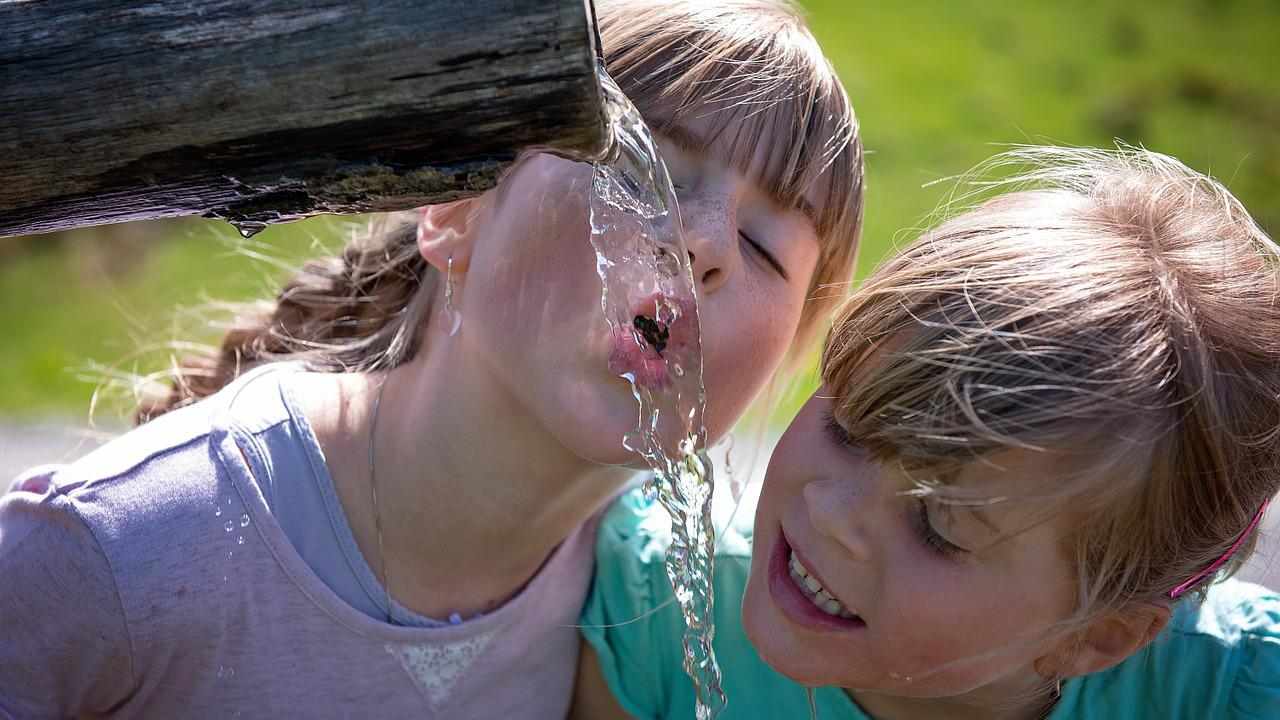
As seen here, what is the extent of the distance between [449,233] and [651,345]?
48cm

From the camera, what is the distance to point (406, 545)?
2432 mm

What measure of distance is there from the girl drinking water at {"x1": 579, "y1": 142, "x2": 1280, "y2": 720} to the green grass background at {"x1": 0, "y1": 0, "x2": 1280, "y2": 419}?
3699 mm

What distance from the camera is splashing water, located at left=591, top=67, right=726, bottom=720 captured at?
1.95 meters

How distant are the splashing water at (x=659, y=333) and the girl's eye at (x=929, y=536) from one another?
1.32 ft

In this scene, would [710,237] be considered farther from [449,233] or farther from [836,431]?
[449,233]

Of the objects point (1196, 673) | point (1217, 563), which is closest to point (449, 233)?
point (1217, 563)

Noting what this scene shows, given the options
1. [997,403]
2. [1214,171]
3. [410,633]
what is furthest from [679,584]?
[1214,171]

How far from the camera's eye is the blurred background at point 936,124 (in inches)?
239

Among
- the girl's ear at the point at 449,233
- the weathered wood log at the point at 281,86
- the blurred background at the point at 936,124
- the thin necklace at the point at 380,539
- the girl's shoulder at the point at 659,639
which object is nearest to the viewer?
the weathered wood log at the point at 281,86

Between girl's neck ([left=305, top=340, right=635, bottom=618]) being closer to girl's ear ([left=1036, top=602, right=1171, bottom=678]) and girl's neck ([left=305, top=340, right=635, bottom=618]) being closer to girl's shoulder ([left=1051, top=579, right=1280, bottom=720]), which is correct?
girl's ear ([left=1036, top=602, right=1171, bottom=678])

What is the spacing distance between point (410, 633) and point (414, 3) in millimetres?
1354

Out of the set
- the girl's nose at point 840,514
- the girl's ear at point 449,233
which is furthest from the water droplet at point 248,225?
the girl's nose at point 840,514

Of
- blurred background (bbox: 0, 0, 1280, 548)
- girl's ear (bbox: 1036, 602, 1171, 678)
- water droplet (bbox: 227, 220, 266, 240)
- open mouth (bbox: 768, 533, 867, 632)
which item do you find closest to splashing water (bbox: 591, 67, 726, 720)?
open mouth (bbox: 768, 533, 867, 632)

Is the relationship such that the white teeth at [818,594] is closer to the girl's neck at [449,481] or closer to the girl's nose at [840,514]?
the girl's nose at [840,514]
